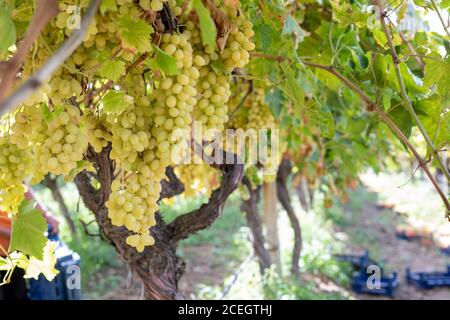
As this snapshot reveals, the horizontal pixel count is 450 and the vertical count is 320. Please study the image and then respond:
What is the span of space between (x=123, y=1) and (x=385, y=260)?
18.6 ft

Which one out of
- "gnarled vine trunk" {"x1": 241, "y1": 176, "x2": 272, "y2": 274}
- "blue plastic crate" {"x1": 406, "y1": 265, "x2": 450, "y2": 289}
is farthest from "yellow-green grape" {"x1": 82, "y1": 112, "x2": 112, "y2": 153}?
"blue plastic crate" {"x1": 406, "y1": 265, "x2": 450, "y2": 289}

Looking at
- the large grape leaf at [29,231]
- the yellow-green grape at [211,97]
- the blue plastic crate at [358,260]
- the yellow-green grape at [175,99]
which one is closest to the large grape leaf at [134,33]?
the yellow-green grape at [175,99]

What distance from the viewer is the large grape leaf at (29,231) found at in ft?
3.67

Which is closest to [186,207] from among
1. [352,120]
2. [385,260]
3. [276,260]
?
[385,260]

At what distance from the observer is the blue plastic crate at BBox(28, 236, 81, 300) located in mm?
2012

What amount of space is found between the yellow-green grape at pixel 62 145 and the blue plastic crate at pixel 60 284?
1117 millimetres

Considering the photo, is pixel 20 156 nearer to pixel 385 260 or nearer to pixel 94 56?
pixel 94 56

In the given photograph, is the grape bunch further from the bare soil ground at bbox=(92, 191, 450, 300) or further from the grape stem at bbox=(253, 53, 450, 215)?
the bare soil ground at bbox=(92, 191, 450, 300)

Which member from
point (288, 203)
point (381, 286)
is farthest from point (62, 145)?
point (381, 286)

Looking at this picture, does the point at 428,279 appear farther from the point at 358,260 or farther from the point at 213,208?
the point at 213,208

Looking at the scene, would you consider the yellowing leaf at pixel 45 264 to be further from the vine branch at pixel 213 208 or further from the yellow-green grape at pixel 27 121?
the vine branch at pixel 213 208

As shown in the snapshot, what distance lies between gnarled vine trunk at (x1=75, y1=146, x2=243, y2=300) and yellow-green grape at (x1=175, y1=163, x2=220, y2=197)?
0.03 meters

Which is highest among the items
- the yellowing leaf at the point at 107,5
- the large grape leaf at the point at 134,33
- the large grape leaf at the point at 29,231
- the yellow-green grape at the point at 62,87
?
the yellowing leaf at the point at 107,5
